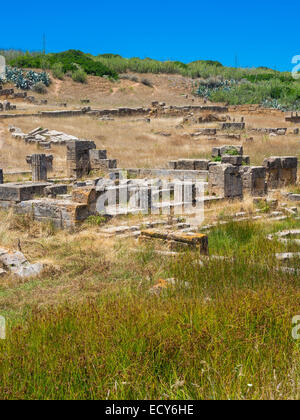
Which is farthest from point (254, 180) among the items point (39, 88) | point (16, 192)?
point (39, 88)

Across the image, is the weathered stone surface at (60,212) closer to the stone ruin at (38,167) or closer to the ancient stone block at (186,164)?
the stone ruin at (38,167)

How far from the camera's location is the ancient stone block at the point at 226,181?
1460 cm

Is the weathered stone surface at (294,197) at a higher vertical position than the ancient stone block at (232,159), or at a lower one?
lower

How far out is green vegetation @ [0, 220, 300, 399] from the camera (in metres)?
3.67

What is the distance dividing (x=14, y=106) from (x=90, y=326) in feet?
106

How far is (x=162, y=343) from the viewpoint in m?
4.10

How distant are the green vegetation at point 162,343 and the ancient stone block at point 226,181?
8.13 m

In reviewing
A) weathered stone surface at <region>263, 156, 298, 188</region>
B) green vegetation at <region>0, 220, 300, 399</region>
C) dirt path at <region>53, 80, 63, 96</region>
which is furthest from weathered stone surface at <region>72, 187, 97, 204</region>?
dirt path at <region>53, 80, 63, 96</region>

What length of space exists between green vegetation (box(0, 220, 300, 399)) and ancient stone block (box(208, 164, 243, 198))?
8126mm

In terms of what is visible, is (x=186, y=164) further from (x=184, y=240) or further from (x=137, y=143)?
(x=184, y=240)

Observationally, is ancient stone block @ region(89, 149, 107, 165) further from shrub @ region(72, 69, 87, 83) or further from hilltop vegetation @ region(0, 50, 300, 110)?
shrub @ region(72, 69, 87, 83)

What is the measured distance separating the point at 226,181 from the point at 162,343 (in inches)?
429

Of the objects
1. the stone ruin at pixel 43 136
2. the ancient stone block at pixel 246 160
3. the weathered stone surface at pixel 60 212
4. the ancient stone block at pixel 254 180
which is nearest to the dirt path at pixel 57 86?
the stone ruin at pixel 43 136

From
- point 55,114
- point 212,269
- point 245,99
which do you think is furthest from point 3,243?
point 245,99
